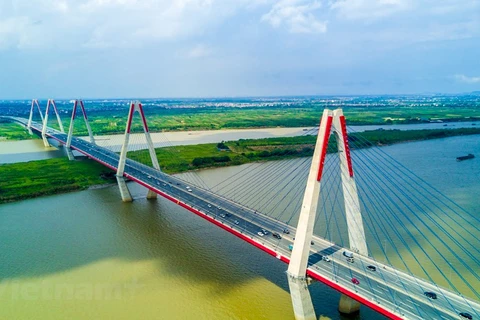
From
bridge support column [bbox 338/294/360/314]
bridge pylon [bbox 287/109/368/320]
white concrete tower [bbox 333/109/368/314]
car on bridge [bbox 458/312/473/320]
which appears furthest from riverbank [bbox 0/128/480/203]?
car on bridge [bbox 458/312/473/320]

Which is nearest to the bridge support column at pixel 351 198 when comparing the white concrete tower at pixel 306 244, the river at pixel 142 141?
the white concrete tower at pixel 306 244

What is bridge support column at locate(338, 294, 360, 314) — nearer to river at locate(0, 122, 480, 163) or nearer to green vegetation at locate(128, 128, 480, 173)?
green vegetation at locate(128, 128, 480, 173)

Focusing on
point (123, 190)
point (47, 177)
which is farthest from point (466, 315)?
point (47, 177)

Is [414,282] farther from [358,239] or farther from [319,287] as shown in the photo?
[319,287]

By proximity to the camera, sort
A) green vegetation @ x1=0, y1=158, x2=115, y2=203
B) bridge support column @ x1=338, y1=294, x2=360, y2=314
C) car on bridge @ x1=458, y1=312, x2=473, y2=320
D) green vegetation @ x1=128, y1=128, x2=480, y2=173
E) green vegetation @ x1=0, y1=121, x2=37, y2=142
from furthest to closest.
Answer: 1. green vegetation @ x1=0, y1=121, x2=37, y2=142
2. green vegetation @ x1=128, y1=128, x2=480, y2=173
3. green vegetation @ x1=0, y1=158, x2=115, y2=203
4. bridge support column @ x1=338, y1=294, x2=360, y2=314
5. car on bridge @ x1=458, y1=312, x2=473, y2=320

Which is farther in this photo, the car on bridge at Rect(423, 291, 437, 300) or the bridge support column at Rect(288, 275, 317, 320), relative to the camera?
the bridge support column at Rect(288, 275, 317, 320)
